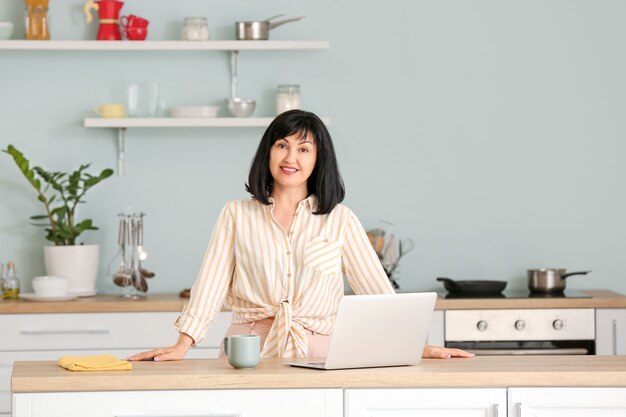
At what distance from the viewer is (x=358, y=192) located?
4.88m

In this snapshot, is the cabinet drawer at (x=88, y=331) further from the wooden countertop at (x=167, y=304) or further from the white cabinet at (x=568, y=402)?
the white cabinet at (x=568, y=402)

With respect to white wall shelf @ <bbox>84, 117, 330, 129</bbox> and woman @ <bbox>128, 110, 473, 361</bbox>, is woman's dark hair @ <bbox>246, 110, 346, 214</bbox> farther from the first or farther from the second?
white wall shelf @ <bbox>84, 117, 330, 129</bbox>

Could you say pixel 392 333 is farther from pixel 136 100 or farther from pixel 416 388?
pixel 136 100

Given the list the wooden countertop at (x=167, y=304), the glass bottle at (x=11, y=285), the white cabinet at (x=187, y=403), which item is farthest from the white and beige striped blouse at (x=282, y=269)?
the glass bottle at (x=11, y=285)

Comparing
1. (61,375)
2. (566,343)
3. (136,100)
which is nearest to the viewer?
(61,375)

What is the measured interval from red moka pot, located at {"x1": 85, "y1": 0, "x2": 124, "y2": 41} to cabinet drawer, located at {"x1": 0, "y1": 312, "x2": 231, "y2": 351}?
124cm

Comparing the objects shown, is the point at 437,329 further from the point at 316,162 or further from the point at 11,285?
the point at 11,285

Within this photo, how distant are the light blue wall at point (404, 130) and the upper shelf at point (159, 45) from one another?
0.18 m

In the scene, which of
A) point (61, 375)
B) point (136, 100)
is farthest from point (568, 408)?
point (136, 100)

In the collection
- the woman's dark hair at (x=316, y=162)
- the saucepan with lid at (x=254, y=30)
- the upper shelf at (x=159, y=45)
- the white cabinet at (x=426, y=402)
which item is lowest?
the white cabinet at (x=426, y=402)

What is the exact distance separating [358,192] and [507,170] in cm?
70

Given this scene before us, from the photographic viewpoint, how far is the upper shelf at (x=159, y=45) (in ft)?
15.1

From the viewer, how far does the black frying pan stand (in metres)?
4.57

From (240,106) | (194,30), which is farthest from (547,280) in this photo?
(194,30)
